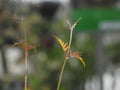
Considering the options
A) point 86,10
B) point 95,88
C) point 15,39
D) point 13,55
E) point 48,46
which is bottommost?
point 13,55

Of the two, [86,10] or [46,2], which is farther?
[46,2]

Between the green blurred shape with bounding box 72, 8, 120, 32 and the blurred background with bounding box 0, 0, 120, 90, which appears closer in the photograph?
the blurred background with bounding box 0, 0, 120, 90

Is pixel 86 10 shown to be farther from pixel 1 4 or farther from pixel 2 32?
pixel 1 4

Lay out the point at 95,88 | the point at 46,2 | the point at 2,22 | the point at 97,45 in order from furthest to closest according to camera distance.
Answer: the point at 46,2
the point at 97,45
the point at 2,22
the point at 95,88

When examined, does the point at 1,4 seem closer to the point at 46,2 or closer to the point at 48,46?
the point at 48,46

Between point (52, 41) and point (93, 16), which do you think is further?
point (52, 41)

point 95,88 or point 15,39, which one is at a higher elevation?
point 95,88

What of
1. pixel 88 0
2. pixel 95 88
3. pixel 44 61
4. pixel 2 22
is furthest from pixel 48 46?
pixel 95 88

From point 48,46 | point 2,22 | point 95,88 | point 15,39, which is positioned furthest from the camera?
point 48,46

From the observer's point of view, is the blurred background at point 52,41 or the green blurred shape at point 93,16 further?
the green blurred shape at point 93,16

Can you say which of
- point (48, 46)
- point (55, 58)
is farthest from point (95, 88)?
point (48, 46)

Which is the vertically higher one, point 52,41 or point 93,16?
point 93,16
